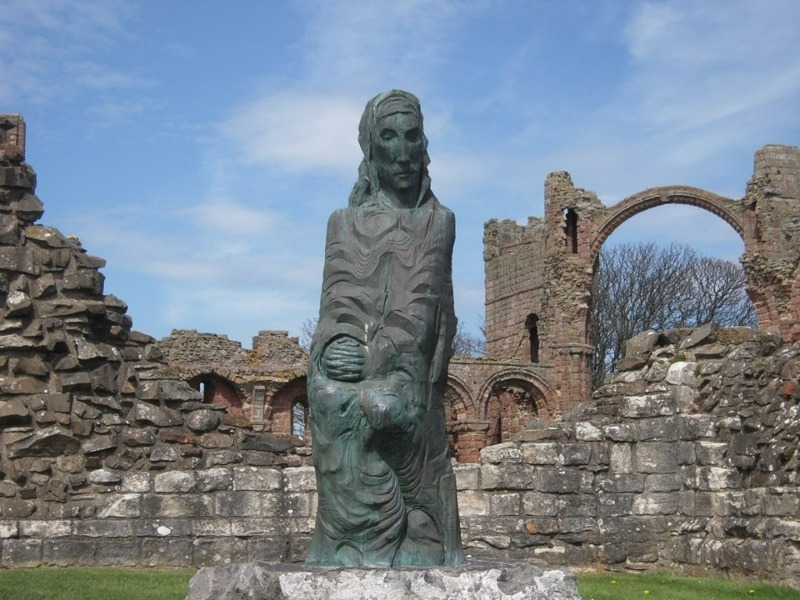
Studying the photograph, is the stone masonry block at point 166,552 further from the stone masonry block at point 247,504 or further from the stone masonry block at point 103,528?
the stone masonry block at point 247,504

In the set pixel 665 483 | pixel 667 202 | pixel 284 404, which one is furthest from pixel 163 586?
pixel 667 202

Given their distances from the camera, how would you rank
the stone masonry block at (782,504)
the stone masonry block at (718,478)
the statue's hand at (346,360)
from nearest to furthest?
1. the statue's hand at (346,360)
2. the stone masonry block at (782,504)
3. the stone masonry block at (718,478)

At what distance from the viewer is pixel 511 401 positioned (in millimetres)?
43594

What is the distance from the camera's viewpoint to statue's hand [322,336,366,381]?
19.0ft

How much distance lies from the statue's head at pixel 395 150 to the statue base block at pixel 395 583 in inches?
67.5

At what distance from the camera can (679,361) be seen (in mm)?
12859

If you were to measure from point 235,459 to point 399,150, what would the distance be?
21.7 ft

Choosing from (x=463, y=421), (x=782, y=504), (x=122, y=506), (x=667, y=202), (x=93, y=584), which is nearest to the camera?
(x=93, y=584)

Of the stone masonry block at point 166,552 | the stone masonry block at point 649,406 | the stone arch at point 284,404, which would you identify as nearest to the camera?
the stone masonry block at point 166,552

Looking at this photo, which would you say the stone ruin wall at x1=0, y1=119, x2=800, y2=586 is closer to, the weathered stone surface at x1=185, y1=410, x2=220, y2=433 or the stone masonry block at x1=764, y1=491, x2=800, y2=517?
the weathered stone surface at x1=185, y1=410, x2=220, y2=433

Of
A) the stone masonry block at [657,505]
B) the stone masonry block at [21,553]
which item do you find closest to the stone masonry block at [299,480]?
the stone masonry block at [21,553]

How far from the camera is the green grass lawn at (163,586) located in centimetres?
912

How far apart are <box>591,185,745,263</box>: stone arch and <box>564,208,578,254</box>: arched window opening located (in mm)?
814

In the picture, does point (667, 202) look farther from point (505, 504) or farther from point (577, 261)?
point (505, 504)
